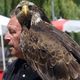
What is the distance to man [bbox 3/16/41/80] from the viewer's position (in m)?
3.75

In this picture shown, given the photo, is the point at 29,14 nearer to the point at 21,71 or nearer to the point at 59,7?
the point at 21,71

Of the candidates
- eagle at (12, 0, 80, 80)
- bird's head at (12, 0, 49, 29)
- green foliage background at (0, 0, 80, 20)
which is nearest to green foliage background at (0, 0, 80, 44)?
green foliage background at (0, 0, 80, 20)

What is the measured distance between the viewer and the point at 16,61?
3928mm

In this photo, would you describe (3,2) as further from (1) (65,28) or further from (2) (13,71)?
(2) (13,71)

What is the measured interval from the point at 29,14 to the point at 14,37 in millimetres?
515

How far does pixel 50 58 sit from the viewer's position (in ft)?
12.8

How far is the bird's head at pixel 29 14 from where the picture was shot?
4066mm

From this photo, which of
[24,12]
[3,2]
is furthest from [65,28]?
[3,2]

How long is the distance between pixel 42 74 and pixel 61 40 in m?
0.32

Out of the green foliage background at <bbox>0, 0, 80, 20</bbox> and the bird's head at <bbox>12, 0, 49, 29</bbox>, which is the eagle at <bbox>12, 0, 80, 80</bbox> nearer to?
the bird's head at <bbox>12, 0, 49, 29</bbox>

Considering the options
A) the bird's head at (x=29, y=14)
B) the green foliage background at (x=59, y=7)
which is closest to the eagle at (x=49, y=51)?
the bird's head at (x=29, y=14)

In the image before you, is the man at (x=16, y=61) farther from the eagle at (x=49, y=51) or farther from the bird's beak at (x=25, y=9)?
the bird's beak at (x=25, y=9)

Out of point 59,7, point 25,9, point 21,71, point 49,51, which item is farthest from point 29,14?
point 59,7

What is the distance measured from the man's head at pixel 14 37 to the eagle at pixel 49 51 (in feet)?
0.20
